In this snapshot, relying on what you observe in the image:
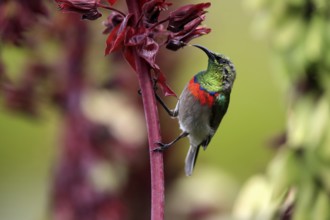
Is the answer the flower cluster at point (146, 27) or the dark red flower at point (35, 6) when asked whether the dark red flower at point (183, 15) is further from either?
the dark red flower at point (35, 6)

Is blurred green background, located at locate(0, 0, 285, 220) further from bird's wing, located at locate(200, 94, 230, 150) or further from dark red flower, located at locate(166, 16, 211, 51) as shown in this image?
dark red flower, located at locate(166, 16, 211, 51)

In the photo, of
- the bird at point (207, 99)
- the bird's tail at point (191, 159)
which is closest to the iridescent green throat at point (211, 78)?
the bird at point (207, 99)

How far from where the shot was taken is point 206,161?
2.25 metres

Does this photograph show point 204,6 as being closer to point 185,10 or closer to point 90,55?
point 185,10

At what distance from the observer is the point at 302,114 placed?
4.18 ft

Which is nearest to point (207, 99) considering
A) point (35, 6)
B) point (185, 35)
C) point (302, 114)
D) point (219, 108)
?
point (219, 108)

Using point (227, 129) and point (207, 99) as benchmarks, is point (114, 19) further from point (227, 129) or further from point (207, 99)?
point (227, 129)

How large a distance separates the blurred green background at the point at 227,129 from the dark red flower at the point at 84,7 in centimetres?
148

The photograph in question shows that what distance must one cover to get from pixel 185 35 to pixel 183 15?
20 millimetres

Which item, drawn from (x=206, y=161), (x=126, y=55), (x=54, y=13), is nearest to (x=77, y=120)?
(x=54, y=13)

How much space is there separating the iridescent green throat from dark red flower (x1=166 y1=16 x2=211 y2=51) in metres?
0.42

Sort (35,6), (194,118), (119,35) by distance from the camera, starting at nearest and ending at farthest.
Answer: (119,35), (35,6), (194,118)

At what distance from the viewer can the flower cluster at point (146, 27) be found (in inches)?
32.9

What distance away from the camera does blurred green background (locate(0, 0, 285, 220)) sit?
2.56 meters
